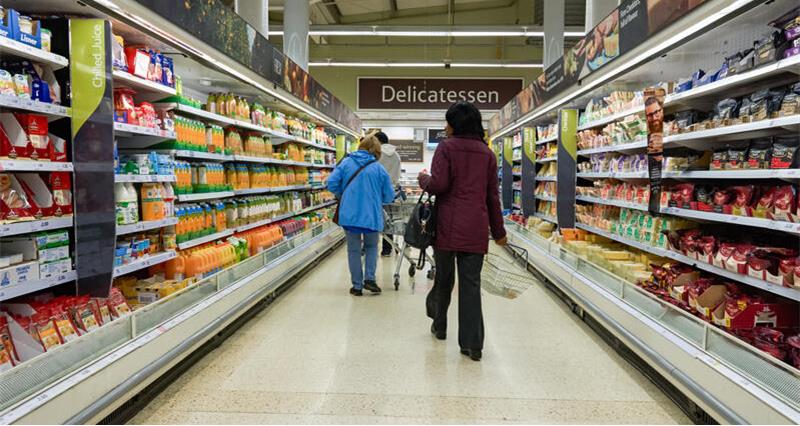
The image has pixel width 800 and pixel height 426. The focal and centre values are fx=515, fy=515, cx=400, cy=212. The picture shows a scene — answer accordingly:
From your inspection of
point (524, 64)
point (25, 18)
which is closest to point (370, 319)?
point (25, 18)

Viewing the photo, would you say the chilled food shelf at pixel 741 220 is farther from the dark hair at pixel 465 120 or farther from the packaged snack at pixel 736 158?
the dark hair at pixel 465 120

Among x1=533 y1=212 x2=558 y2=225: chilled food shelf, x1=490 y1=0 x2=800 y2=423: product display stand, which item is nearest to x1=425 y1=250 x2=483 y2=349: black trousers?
x1=490 y1=0 x2=800 y2=423: product display stand

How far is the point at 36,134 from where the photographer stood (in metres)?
2.30

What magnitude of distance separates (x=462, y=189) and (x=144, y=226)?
1929mm

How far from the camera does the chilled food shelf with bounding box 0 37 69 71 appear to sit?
2121mm

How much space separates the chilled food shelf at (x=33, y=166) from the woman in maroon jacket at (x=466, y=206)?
6.21 feet

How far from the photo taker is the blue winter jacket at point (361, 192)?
4.79 m

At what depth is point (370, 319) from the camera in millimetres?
4102

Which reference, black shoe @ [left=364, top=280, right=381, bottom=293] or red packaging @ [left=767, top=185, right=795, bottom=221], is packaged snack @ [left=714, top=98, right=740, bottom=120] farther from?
black shoe @ [left=364, top=280, right=381, bottom=293]

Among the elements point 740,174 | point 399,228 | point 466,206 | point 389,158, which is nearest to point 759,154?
point 740,174

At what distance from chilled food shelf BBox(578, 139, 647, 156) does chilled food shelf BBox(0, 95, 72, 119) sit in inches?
151

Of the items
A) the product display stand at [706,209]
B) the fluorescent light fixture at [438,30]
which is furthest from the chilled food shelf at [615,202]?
the fluorescent light fixture at [438,30]

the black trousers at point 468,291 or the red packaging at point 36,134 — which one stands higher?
the red packaging at point 36,134

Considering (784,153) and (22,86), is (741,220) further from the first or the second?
(22,86)
